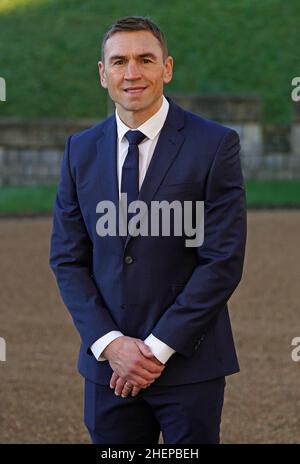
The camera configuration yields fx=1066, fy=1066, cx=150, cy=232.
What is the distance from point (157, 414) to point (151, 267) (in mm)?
401

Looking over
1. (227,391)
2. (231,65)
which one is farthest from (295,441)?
(231,65)

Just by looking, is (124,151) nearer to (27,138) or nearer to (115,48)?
(115,48)

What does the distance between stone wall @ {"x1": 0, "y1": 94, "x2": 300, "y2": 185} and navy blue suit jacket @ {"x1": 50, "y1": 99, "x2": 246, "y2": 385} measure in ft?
45.8

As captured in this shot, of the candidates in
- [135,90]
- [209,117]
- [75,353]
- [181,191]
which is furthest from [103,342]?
[209,117]

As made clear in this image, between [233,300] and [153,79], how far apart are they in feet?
22.0

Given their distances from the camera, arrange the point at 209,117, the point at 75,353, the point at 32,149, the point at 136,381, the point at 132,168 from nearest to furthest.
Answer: the point at 136,381 < the point at 132,168 < the point at 75,353 < the point at 32,149 < the point at 209,117

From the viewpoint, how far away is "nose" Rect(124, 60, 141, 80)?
2.85m

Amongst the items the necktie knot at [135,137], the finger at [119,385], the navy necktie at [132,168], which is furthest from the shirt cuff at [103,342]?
the necktie knot at [135,137]

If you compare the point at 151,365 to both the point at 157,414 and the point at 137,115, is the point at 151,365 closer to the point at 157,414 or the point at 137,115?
the point at 157,414

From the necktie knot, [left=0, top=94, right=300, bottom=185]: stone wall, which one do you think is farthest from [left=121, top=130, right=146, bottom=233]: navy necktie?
[left=0, top=94, right=300, bottom=185]: stone wall

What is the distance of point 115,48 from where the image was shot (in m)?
2.86

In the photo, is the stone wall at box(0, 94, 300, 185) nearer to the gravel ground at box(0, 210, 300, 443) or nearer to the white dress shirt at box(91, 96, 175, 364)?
the gravel ground at box(0, 210, 300, 443)

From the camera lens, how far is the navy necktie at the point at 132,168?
2914 mm

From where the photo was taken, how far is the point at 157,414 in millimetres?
2906
